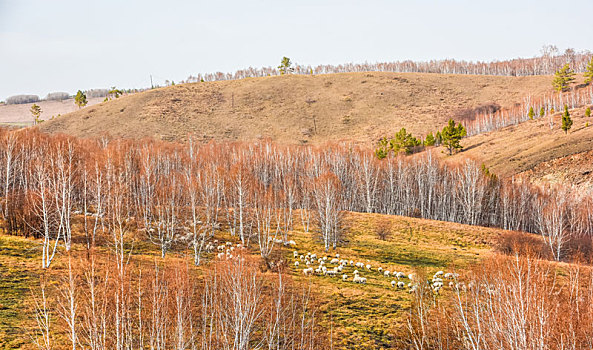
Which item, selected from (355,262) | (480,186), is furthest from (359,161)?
(355,262)

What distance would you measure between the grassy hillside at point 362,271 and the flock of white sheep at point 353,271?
25.8 inches

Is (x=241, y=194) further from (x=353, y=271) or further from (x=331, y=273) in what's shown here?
(x=353, y=271)

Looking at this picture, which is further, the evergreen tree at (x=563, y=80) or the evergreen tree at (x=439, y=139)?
the evergreen tree at (x=563, y=80)

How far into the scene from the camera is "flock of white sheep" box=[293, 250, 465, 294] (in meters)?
40.8

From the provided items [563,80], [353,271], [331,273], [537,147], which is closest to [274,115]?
[537,147]

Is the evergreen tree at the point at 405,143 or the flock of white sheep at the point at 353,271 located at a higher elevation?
the evergreen tree at the point at 405,143

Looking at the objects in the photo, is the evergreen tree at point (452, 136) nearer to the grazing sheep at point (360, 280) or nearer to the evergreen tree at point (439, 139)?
the evergreen tree at point (439, 139)

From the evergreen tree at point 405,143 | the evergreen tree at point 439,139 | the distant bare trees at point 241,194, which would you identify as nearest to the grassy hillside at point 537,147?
the evergreen tree at point 439,139

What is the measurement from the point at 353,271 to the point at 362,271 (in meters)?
1.04

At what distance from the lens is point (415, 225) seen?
71.6 metres

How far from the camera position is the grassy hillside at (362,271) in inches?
1092

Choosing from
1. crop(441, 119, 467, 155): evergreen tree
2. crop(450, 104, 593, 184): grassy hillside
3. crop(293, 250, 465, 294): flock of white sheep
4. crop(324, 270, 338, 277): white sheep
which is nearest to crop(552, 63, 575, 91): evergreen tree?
crop(450, 104, 593, 184): grassy hillside

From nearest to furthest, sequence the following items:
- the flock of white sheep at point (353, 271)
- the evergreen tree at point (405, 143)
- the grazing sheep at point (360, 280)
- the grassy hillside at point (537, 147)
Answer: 1. the flock of white sheep at point (353, 271)
2. the grazing sheep at point (360, 280)
3. the grassy hillside at point (537, 147)
4. the evergreen tree at point (405, 143)

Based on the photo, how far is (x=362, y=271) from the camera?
46.3 meters
